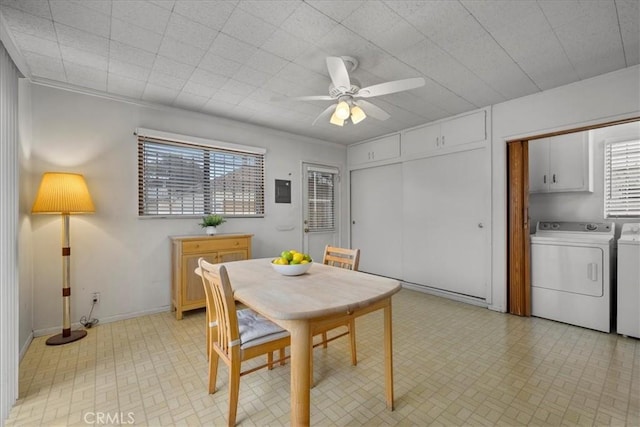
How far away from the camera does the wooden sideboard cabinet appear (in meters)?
3.16

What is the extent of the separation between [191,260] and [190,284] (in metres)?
0.28

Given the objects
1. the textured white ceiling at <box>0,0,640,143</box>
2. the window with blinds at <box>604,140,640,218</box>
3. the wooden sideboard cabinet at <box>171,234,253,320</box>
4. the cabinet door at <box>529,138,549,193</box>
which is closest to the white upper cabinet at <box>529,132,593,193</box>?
the cabinet door at <box>529,138,549,193</box>

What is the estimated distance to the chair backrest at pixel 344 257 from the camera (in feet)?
7.84

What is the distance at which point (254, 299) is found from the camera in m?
1.47

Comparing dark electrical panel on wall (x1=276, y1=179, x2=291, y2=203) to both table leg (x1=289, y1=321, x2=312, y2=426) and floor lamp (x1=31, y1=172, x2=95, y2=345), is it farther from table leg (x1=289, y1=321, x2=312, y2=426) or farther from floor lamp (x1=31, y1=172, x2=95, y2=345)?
table leg (x1=289, y1=321, x2=312, y2=426)

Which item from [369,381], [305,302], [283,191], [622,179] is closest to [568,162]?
[622,179]

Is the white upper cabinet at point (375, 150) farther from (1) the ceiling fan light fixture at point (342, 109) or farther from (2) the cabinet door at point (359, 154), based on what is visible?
(1) the ceiling fan light fixture at point (342, 109)

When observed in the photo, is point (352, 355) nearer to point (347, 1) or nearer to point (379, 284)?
point (379, 284)

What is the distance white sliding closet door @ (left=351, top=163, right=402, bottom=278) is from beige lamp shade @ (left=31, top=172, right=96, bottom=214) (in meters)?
3.95

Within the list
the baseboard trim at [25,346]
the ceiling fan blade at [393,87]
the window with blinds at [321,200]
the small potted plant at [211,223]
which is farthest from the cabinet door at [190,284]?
the ceiling fan blade at [393,87]

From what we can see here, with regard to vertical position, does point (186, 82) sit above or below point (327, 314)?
above

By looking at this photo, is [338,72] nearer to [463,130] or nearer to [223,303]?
[223,303]

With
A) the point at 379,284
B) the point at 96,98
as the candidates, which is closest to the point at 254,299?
the point at 379,284

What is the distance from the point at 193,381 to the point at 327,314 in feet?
4.54
